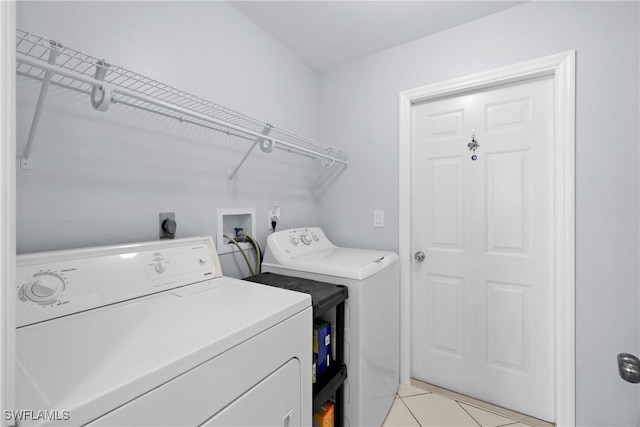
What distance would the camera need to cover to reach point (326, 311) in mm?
1235

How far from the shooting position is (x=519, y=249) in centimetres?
174

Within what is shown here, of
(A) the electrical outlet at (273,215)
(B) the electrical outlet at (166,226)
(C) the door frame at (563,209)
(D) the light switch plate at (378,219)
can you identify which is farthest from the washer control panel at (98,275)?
(C) the door frame at (563,209)

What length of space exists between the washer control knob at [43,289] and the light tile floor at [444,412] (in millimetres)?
1751

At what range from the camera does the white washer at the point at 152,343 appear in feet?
1.70

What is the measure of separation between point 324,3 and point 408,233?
155 cm

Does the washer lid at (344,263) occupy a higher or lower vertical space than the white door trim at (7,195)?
lower

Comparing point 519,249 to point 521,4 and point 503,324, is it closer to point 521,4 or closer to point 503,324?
point 503,324

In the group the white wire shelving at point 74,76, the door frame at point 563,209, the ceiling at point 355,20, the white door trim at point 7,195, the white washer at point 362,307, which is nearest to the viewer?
the white door trim at point 7,195

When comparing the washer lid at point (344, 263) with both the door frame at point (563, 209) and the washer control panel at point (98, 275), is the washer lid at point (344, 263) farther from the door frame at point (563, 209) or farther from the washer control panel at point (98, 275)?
the door frame at point (563, 209)

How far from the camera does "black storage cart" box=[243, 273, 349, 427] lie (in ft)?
3.83

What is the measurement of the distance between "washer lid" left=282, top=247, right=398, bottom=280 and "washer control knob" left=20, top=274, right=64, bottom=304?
3.16 ft

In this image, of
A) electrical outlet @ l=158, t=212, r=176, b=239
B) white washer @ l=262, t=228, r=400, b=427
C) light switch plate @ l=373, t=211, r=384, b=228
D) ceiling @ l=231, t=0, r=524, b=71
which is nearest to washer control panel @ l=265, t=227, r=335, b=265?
white washer @ l=262, t=228, r=400, b=427

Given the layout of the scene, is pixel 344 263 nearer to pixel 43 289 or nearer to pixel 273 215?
pixel 273 215

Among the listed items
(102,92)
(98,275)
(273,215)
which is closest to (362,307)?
(273,215)
